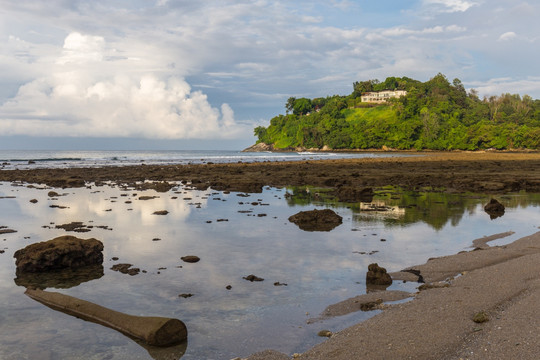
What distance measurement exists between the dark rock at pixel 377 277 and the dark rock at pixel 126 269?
548 cm

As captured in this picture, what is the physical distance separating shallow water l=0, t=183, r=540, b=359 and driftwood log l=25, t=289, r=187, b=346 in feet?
0.51

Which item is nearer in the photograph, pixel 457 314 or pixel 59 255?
pixel 457 314

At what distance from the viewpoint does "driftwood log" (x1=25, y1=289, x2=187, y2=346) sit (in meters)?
6.13

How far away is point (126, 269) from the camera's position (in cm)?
1016

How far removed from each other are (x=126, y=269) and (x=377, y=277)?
19.7 feet

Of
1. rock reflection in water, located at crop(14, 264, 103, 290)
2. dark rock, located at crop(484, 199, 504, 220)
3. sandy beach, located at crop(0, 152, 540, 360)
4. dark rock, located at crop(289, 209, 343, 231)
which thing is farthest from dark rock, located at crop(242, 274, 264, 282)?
dark rock, located at crop(484, 199, 504, 220)

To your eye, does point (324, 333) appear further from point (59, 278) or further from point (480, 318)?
point (59, 278)

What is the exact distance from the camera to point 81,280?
31.0 feet

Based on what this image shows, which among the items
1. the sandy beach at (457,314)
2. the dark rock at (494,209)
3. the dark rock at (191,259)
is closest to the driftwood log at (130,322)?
the sandy beach at (457,314)

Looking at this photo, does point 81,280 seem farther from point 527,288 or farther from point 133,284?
point 527,288

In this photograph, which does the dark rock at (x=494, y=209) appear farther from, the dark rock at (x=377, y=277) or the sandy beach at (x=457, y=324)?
the dark rock at (x=377, y=277)

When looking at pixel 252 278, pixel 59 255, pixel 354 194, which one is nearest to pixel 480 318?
pixel 252 278

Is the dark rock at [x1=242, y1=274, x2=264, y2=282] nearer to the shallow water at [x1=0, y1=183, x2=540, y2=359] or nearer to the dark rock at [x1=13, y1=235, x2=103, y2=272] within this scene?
the shallow water at [x1=0, y1=183, x2=540, y2=359]

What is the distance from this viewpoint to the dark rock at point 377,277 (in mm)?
8812
